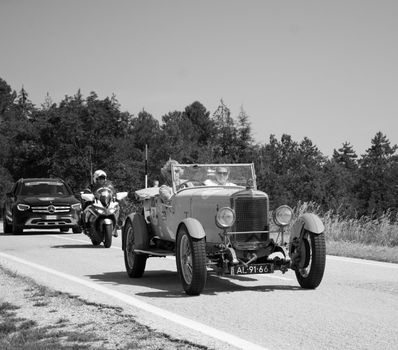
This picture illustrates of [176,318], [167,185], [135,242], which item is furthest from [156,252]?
[176,318]

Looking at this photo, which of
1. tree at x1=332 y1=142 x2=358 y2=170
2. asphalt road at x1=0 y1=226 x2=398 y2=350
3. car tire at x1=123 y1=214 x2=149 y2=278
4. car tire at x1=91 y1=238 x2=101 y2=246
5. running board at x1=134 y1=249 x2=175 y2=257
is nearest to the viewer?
A: asphalt road at x1=0 y1=226 x2=398 y2=350

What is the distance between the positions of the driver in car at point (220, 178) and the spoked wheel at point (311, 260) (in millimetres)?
1844

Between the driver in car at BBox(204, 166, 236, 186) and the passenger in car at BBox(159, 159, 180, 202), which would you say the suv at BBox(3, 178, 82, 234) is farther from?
the driver in car at BBox(204, 166, 236, 186)

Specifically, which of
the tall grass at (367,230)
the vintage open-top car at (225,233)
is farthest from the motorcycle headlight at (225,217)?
the tall grass at (367,230)

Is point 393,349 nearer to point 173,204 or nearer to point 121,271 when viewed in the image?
point 173,204

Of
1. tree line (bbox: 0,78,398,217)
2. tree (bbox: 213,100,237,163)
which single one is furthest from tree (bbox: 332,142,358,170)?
tree (bbox: 213,100,237,163)

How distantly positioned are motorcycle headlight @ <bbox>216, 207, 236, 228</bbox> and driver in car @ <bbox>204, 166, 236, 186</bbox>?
160 cm

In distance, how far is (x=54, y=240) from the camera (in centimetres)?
2117

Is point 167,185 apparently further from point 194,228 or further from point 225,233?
point 194,228

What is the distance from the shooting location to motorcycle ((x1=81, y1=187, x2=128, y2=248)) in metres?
18.6

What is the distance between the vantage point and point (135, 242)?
11523mm

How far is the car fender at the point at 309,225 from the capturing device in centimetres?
974

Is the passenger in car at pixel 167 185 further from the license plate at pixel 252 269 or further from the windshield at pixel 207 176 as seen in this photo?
the license plate at pixel 252 269

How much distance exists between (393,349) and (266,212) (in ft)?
13.8
